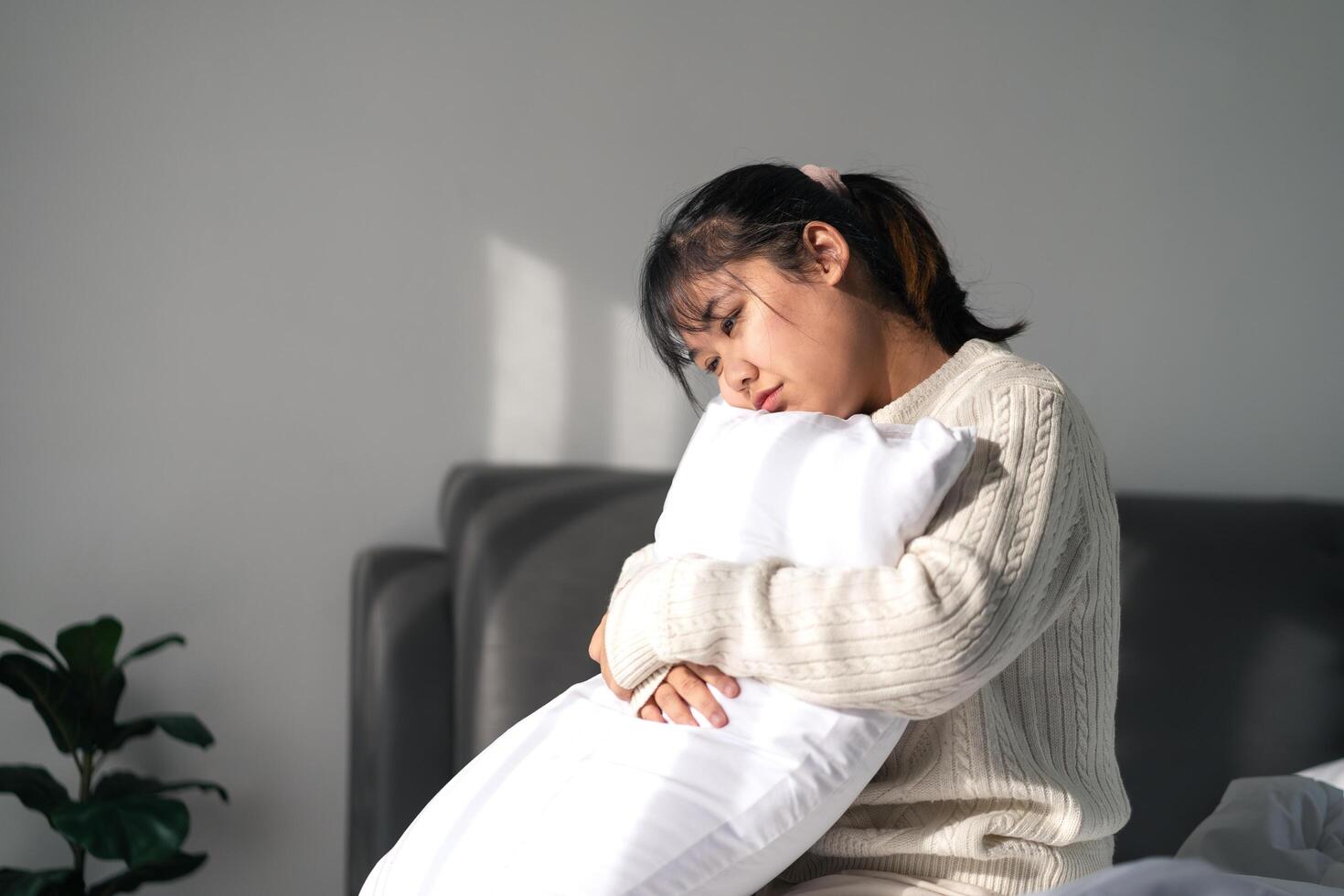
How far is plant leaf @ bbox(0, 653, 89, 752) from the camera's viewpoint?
5.25 ft

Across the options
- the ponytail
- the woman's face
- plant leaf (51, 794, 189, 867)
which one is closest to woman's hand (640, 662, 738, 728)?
the woman's face

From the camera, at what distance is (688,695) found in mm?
859

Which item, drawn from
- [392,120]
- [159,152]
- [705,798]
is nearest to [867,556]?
[705,798]

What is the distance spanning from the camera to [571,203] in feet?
6.28

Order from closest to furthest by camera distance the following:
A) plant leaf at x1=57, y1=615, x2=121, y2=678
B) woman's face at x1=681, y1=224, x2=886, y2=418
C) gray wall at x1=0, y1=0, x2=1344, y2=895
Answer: woman's face at x1=681, y1=224, x2=886, y2=418 → plant leaf at x1=57, y1=615, x2=121, y2=678 → gray wall at x1=0, y1=0, x2=1344, y2=895

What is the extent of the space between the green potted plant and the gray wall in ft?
0.48

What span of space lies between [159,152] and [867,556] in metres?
1.43

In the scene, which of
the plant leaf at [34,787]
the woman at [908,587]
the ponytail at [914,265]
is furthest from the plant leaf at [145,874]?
the ponytail at [914,265]

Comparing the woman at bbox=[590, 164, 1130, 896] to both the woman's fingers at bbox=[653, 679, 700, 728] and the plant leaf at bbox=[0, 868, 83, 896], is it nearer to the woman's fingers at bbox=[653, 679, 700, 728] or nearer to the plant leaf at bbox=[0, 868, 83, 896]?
the woman's fingers at bbox=[653, 679, 700, 728]

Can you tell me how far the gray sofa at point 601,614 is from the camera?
5.40ft

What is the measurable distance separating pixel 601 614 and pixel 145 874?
731mm

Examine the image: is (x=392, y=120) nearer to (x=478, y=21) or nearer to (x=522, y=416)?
(x=478, y=21)

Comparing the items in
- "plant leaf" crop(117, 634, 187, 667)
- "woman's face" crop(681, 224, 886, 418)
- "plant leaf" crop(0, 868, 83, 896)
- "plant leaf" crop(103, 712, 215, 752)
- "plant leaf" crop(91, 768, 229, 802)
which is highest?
"woman's face" crop(681, 224, 886, 418)

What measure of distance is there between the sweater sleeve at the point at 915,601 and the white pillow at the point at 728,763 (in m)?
0.03
